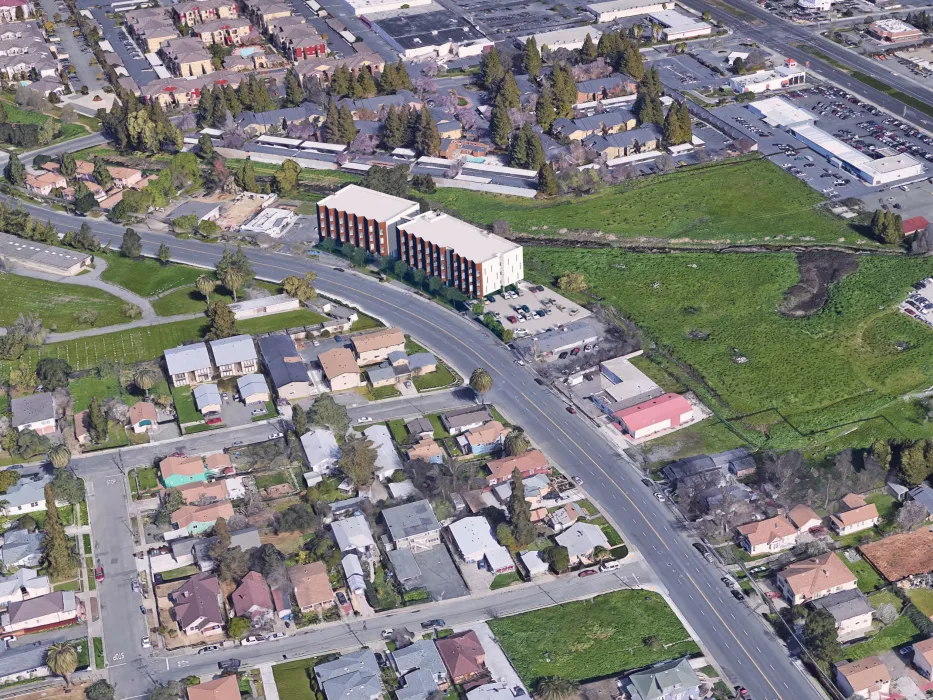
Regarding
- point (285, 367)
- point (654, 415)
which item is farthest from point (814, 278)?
point (285, 367)

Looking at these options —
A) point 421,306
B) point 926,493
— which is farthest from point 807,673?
point 421,306

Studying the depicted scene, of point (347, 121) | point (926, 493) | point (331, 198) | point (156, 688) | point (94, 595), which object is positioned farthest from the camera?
point (347, 121)

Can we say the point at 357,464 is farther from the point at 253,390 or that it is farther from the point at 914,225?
the point at 914,225

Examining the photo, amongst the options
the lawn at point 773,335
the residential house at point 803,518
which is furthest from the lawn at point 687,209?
the residential house at point 803,518

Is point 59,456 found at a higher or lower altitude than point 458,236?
lower

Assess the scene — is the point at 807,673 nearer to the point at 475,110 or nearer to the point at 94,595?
the point at 94,595

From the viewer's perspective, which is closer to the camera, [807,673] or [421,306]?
[807,673]

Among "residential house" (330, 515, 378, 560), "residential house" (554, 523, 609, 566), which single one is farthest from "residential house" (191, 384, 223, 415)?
"residential house" (554, 523, 609, 566)
